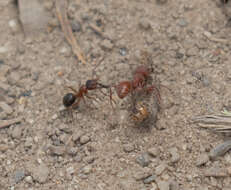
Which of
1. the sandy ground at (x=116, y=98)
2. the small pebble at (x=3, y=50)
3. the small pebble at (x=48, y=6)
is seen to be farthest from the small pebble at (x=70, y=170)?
the small pebble at (x=48, y=6)

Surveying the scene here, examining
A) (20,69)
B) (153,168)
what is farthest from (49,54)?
(153,168)

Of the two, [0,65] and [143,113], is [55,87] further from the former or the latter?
[143,113]

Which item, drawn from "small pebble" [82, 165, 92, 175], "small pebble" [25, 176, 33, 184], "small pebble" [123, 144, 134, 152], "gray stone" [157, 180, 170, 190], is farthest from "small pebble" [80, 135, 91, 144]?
"gray stone" [157, 180, 170, 190]

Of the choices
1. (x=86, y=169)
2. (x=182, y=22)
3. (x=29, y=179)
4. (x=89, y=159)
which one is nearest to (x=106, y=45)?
(x=182, y=22)

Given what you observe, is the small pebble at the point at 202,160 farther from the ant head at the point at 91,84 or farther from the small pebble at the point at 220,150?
the ant head at the point at 91,84

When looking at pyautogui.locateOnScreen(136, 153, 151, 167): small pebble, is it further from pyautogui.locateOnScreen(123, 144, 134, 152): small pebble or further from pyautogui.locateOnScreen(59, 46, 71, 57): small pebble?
pyautogui.locateOnScreen(59, 46, 71, 57): small pebble

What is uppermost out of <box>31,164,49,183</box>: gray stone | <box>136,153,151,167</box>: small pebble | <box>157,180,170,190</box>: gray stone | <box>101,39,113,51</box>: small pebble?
<box>101,39,113,51</box>: small pebble
